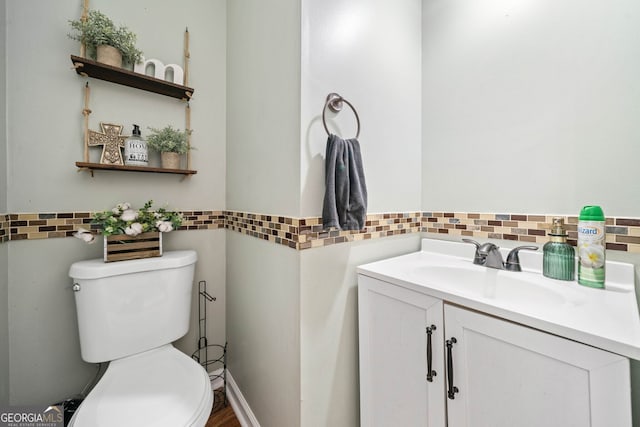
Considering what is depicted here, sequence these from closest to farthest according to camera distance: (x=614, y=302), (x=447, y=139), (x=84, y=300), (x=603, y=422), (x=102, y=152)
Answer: (x=603, y=422) → (x=614, y=302) → (x=84, y=300) → (x=102, y=152) → (x=447, y=139)

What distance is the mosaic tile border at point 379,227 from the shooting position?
2.75ft

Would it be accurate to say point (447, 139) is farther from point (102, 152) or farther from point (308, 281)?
point (102, 152)

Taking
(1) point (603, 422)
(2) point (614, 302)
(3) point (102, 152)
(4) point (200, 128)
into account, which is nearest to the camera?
(1) point (603, 422)

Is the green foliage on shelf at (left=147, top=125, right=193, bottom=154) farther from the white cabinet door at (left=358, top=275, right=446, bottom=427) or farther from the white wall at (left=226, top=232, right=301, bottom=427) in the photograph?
the white cabinet door at (left=358, top=275, right=446, bottom=427)

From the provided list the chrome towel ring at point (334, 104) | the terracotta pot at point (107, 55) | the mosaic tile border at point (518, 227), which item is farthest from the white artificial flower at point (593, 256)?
the terracotta pot at point (107, 55)

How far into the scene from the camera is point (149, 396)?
2.72ft

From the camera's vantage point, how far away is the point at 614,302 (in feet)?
2.15

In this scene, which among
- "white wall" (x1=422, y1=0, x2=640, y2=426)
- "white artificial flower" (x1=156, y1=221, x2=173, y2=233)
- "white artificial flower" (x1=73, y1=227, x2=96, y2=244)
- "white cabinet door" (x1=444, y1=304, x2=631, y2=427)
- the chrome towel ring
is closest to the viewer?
"white cabinet door" (x1=444, y1=304, x2=631, y2=427)

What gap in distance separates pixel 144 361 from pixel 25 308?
53cm

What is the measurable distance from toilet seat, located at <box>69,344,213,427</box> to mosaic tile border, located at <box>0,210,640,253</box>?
23.6 inches

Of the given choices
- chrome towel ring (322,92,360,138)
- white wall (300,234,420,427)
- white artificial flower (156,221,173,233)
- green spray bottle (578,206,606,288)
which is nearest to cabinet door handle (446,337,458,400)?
white wall (300,234,420,427)

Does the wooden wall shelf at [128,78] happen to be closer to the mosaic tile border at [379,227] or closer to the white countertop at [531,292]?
the mosaic tile border at [379,227]

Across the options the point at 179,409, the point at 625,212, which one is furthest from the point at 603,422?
the point at 179,409

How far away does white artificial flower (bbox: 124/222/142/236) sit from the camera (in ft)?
3.36
